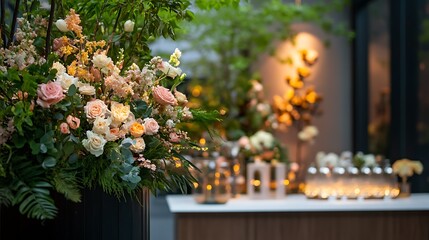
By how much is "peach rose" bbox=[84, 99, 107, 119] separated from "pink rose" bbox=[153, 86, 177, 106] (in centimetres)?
17

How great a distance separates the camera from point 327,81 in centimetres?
713

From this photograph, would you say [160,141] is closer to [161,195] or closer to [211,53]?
[161,195]

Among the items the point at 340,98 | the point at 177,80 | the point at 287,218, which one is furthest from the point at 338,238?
the point at 340,98

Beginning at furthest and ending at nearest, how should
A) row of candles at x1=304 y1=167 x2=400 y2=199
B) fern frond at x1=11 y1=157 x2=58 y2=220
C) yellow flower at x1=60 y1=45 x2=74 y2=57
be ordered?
row of candles at x1=304 y1=167 x2=400 y2=199 → yellow flower at x1=60 y1=45 x2=74 y2=57 → fern frond at x1=11 y1=157 x2=58 y2=220

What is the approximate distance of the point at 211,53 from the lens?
23.8 ft

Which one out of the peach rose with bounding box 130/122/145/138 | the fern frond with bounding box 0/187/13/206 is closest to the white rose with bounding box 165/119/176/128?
the peach rose with bounding box 130/122/145/138

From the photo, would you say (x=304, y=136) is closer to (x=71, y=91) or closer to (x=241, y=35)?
(x=241, y=35)

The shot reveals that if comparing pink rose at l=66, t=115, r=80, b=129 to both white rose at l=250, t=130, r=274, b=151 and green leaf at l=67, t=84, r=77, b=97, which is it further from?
white rose at l=250, t=130, r=274, b=151

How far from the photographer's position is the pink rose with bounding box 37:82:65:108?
1.67m

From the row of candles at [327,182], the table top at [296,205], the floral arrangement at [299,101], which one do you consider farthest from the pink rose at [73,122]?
the floral arrangement at [299,101]

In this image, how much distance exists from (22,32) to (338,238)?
8.68 feet

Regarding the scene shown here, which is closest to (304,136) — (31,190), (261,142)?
(261,142)

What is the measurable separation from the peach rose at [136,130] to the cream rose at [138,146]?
0.01m

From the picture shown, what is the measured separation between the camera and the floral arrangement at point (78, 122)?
1640mm
